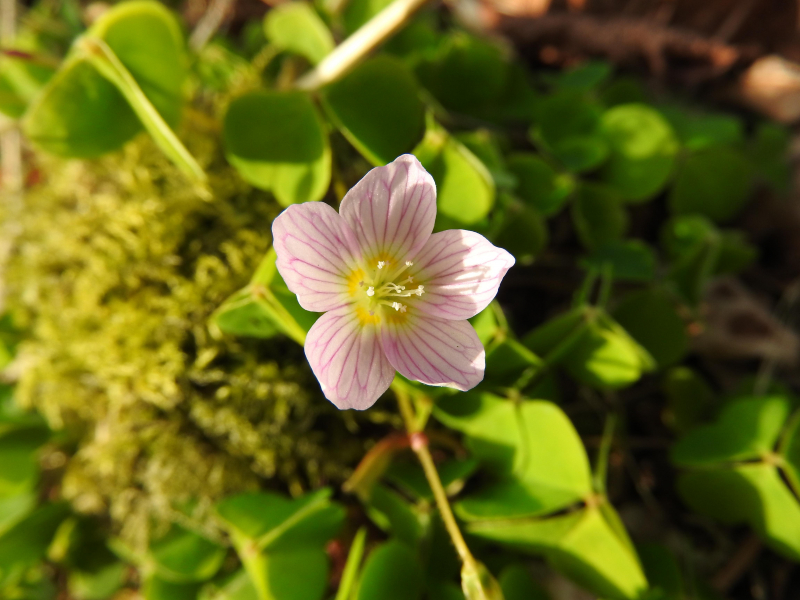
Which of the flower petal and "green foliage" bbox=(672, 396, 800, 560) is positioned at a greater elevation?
the flower petal

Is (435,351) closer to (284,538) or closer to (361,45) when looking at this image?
(284,538)

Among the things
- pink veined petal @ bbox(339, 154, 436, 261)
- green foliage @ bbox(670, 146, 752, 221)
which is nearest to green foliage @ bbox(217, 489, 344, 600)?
pink veined petal @ bbox(339, 154, 436, 261)

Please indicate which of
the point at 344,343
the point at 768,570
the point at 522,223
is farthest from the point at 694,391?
the point at 344,343

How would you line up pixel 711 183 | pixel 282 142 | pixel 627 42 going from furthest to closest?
pixel 627 42 → pixel 711 183 → pixel 282 142

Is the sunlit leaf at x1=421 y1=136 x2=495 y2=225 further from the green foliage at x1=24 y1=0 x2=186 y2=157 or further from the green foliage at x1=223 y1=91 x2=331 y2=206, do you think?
the green foliage at x1=24 y1=0 x2=186 y2=157

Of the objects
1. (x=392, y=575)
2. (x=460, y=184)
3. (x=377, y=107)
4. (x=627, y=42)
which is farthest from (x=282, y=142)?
(x=627, y=42)

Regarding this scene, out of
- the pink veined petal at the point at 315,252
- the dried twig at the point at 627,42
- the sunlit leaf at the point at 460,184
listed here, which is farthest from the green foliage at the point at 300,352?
the dried twig at the point at 627,42
